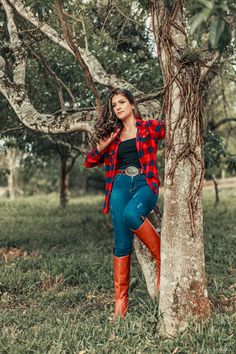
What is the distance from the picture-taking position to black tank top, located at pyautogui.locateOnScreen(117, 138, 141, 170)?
16.3 feet

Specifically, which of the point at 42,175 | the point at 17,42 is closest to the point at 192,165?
the point at 17,42

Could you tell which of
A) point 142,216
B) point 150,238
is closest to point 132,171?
point 142,216

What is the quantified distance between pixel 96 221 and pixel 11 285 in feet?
22.9

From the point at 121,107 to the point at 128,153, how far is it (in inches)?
17.8

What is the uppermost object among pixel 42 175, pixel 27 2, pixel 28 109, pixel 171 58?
pixel 27 2

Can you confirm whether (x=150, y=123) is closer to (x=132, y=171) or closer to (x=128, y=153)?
(x=128, y=153)

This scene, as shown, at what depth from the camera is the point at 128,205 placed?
4.84m

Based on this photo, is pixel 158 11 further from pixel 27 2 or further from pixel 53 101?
pixel 53 101

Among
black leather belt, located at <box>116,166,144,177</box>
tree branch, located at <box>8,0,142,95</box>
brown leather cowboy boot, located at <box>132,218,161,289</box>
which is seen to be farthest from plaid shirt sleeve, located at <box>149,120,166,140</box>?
tree branch, located at <box>8,0,142,95</box>

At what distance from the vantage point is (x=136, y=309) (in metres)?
5.30

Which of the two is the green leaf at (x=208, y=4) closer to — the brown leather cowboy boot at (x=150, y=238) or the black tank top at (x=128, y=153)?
the black tank top at (x=128, y=153)

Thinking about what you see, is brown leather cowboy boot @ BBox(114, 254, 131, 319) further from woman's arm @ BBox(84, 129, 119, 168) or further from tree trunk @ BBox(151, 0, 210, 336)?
woman's arm @ BBox(84, 129, 119, 168)

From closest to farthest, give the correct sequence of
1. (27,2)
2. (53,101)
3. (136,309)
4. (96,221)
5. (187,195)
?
(187,195) → (136,309) → (27,2) → (53,101) → (96,221)

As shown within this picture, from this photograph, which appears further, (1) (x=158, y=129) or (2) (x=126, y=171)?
(2) (x=126, y=171)
